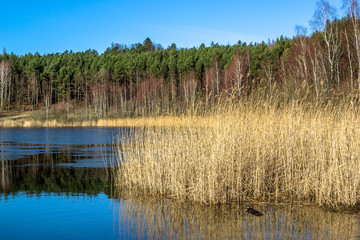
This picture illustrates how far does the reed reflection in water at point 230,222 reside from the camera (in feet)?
15.4

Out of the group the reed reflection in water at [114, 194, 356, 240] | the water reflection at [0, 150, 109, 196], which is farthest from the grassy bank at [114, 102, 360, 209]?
the water reflection at [0, 150, 109, 196]

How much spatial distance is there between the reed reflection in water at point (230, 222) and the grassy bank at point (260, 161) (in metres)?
0.38

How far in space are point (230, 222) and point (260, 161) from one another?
1773 mm

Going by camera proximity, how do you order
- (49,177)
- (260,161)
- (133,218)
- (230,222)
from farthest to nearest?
(49,177), (260,161), (133,218), (230,222)

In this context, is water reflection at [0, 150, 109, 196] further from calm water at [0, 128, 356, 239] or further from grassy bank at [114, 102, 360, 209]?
grassy bank at [114, 102, 360, 209]

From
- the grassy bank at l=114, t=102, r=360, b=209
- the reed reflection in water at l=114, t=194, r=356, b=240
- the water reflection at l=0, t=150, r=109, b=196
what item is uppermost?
the grassy bank at l=114, t=102, r=360, b=209

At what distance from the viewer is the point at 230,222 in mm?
5164

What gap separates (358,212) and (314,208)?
66cm

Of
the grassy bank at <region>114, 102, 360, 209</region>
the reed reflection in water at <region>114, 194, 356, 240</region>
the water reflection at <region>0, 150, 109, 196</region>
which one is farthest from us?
the water reflection at <region>0, 150, 109, 196</region>

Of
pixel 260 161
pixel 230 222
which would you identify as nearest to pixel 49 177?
pixel 260 161

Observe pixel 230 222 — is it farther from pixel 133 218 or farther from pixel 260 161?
pixel 260 161

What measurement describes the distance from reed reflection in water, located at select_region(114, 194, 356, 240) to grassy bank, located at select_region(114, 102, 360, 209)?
1.26 feet

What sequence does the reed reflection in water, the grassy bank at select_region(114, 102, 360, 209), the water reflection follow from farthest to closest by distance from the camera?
the water reflection, the grassy bank at select_region(114, 102, 360, 209), the reed reflection in water

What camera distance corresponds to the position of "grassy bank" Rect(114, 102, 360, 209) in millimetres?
5969
